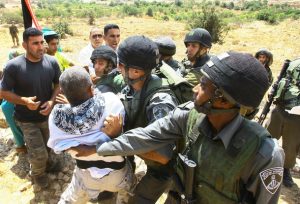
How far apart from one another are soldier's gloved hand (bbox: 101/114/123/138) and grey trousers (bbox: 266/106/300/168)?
9.63 feet

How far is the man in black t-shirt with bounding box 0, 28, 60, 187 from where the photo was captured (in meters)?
3.54

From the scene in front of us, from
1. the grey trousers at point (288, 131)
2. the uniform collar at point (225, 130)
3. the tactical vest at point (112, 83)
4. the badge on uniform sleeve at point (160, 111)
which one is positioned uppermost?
the uniform collar at point (225, 130)

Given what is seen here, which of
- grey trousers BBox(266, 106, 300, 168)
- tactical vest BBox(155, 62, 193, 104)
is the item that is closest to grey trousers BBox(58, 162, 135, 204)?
tactical vest BBox(155, 62, 193, 104)

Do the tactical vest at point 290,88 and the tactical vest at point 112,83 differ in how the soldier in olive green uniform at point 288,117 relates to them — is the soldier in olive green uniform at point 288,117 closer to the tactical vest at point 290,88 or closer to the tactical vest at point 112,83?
the tactical vest at point 290,88

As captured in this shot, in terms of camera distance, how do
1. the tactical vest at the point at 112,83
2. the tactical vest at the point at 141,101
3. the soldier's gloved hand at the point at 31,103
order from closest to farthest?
the tactical vest at the point at 141,101 → the tactical vest at the point at 112,83 → the soldier's gloved hand at the point at 31,103

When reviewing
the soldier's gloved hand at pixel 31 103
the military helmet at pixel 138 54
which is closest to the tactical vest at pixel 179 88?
the military helmet at pixel 138 54

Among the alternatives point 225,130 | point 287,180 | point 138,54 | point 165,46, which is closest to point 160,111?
point 138,54

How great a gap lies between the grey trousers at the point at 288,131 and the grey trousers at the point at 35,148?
316 centimetres

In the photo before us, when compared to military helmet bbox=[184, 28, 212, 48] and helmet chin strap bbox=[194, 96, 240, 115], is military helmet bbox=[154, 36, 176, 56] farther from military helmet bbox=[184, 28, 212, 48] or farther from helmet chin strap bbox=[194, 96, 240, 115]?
helmet chin strap bbox=[194, 96, 240, 115]

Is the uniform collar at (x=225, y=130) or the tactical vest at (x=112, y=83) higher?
the uniform collar at (x=225, y=130)

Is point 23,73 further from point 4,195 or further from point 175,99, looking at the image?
point 175,99

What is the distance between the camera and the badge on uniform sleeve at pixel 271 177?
155cm

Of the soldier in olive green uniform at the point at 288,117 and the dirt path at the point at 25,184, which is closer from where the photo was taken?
the dirt path at the point at 25,184

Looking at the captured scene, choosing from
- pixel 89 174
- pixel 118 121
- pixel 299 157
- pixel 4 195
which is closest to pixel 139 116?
pixel 118 121
